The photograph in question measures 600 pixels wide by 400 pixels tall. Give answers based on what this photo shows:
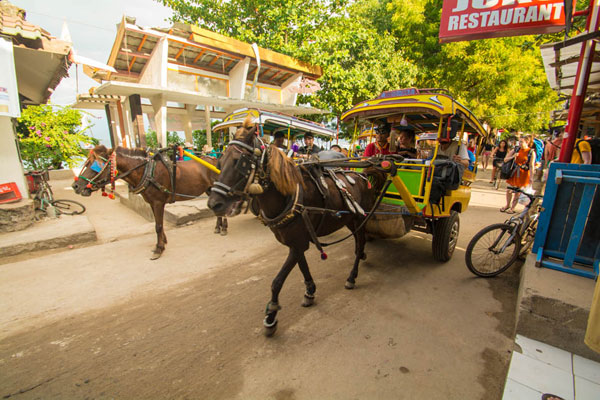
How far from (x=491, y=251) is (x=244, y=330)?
3.62 m

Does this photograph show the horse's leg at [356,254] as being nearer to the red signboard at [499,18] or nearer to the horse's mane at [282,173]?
the horse's mane at [282,173]

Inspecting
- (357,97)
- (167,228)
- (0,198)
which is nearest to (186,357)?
(167,228)

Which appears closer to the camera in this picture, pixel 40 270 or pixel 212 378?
pixel 212 378

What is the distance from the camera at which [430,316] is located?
294 cm

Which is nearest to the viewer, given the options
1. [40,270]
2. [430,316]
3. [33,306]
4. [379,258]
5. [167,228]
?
[430,316]

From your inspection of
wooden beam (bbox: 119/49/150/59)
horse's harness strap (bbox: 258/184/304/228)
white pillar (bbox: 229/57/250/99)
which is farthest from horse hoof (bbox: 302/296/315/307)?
wooden beam (bbox: 119/49/150/59)

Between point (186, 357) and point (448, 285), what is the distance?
3.37m

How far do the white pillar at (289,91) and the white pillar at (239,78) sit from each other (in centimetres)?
256

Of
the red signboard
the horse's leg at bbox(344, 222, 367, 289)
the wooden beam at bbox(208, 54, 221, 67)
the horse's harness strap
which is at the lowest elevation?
the horse's leg at bbox(344, 222, 367, 289)

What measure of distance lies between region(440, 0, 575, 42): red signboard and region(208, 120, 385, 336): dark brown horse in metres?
3.37

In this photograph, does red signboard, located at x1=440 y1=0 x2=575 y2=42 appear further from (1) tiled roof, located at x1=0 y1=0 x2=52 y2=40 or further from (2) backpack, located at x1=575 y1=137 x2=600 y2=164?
(1) tiled roof, located at x1=0 y1=0 x2=52 y2=40

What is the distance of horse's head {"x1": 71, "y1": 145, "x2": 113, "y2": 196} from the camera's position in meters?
4.34

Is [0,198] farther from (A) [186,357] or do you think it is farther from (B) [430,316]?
(B) [430,316]

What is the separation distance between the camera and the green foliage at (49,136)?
8656 mm
